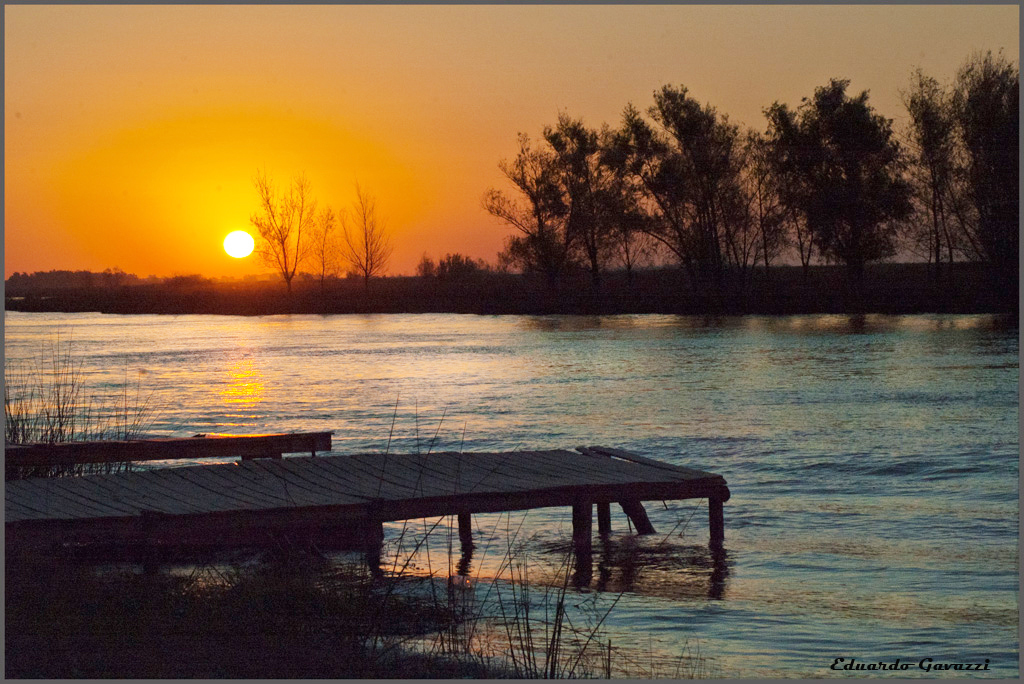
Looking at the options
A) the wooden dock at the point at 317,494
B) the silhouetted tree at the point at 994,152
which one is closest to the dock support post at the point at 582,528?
the wooden dock at the point at 317,494

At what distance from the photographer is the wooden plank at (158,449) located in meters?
10.8

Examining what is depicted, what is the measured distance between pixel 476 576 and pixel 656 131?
62.3 m

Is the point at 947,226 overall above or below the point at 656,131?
below

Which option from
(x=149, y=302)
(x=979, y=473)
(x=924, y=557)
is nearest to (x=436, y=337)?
(x=979, y=473)

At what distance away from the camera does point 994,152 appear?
55562mm

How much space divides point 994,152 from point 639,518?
49.4m

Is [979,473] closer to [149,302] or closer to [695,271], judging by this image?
[695,271]

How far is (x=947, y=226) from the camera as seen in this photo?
61.7 meters

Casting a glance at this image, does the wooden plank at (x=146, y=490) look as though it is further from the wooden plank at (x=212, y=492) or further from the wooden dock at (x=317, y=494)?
the wooden plank at (x=212, y=492)

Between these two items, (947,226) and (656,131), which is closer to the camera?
(947,226)

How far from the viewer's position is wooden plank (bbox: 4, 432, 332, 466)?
35.6 feet

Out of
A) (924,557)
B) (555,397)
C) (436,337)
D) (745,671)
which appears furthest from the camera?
(436,337)

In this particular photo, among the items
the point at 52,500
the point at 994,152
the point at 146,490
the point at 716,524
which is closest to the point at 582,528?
the point at 716,524

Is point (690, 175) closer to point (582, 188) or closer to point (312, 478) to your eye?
point (582, 188)
